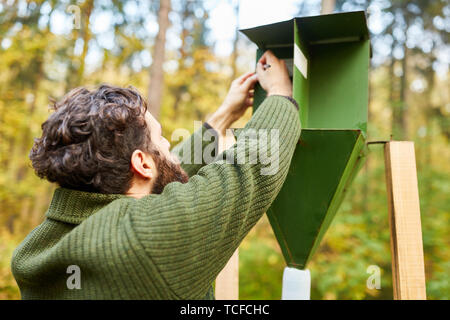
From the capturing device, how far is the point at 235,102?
2070mm

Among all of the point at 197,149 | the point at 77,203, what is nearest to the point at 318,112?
the point at 197,149

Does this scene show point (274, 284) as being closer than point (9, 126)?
Yes

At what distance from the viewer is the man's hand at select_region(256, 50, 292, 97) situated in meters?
1.84

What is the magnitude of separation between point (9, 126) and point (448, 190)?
31.4 ft

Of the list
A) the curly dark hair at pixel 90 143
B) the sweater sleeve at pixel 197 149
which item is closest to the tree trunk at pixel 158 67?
the sweater sleeve at pixel 197 149

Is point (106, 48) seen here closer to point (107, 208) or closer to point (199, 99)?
point (199, 99)

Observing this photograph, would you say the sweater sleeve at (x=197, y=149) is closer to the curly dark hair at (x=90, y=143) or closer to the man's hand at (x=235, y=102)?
the man's hand at (x=235, y=102)

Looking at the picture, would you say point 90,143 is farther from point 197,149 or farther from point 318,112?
point 318,112

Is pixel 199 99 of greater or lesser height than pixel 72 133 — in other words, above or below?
above

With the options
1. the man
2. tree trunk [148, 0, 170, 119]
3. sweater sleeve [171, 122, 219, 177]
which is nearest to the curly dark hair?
the man

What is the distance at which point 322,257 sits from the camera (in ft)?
23.9

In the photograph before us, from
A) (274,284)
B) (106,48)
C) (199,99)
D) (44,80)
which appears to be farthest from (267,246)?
(44,80)

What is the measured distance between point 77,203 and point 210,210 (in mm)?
498

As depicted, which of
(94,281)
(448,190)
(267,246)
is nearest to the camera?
(94,281)
